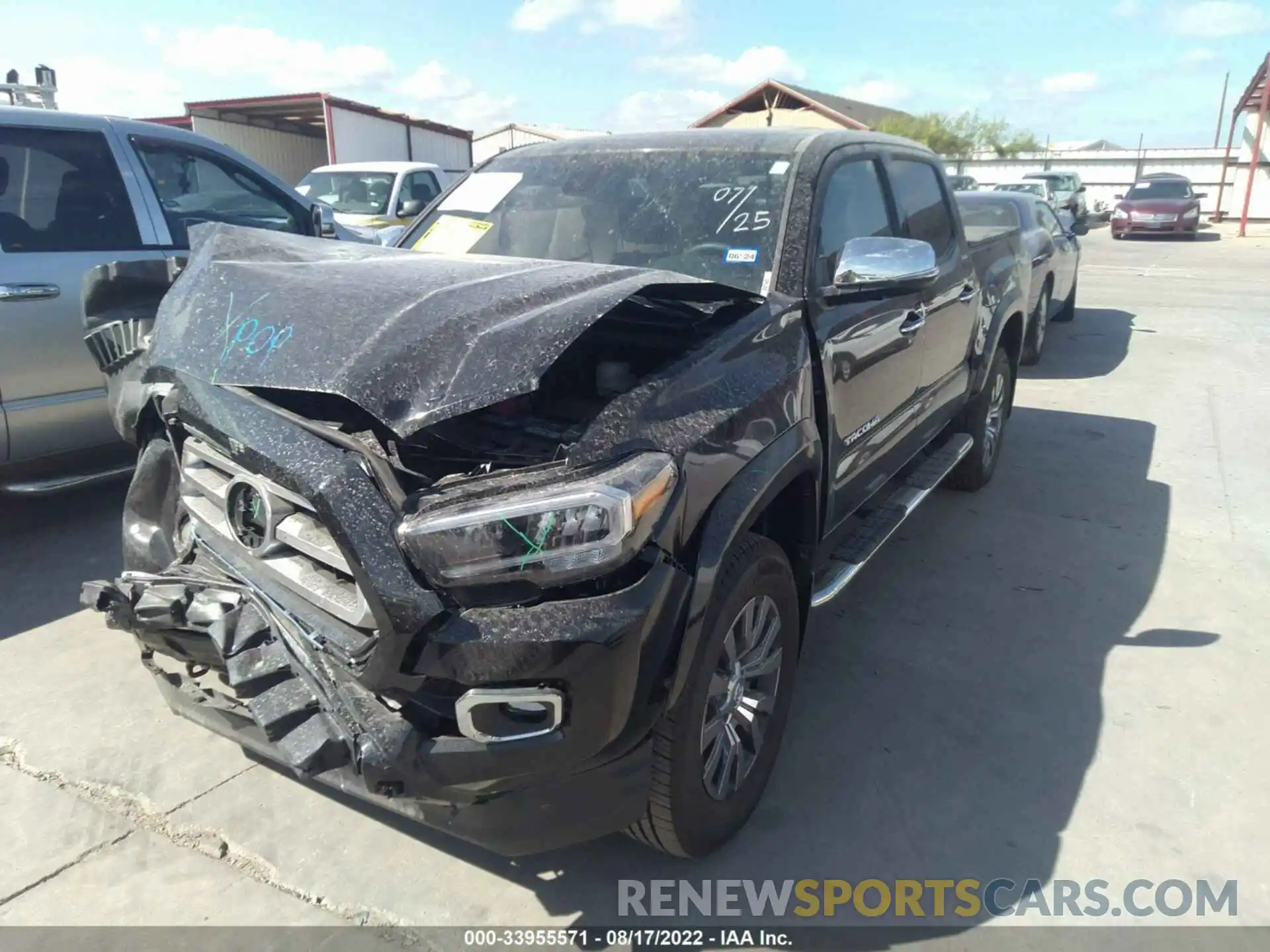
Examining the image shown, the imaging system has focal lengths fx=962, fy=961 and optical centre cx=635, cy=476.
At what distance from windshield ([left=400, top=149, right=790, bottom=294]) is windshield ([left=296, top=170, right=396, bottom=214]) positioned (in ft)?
29.4

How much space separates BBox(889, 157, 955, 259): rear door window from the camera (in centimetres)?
416

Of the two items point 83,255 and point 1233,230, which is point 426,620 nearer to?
point 83,255

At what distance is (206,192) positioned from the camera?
5.34 metres

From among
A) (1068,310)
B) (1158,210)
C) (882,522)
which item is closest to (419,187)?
(1068,310)

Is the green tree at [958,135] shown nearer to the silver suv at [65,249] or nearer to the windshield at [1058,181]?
the windshield at [1058,181]

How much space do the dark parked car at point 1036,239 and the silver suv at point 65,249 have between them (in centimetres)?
574

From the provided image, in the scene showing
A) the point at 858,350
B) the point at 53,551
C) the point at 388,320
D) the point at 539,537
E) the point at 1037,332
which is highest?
the point at 388,320

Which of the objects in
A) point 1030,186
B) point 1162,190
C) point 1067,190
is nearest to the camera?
point 1030,186

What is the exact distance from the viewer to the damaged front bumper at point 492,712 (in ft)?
6.25

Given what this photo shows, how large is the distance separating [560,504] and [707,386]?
635mm

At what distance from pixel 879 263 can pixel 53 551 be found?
3.97 meters

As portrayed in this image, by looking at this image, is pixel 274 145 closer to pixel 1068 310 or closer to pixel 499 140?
pixel 499 140

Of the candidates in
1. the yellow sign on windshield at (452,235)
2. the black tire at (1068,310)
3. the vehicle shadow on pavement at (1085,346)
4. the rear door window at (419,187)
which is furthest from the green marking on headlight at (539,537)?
the rear door window at (419,187)

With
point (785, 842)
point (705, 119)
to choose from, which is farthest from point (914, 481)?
point (705, 119)
